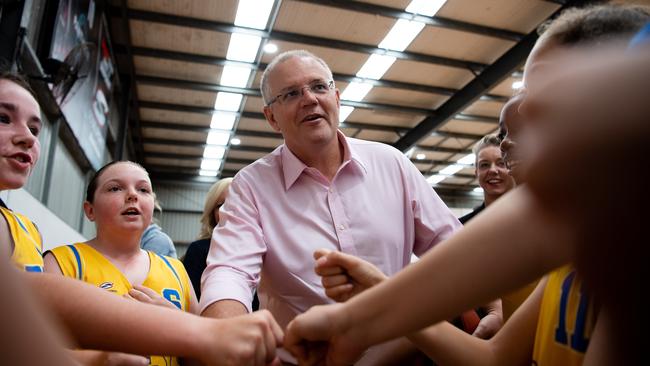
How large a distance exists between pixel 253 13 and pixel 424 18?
2.49 m

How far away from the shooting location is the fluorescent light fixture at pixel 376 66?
7914 mm

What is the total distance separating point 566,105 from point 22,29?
3800mm

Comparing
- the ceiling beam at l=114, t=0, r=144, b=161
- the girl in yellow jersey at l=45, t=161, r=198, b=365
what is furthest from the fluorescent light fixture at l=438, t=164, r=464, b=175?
the girl in yellow jersey at l=45, t=161, r=198, b=365

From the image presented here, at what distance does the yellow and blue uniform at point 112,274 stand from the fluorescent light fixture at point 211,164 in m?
11.2

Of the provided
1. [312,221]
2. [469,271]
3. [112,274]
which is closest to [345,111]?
[312,221]

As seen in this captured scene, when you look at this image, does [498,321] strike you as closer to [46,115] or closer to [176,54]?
[46,115]

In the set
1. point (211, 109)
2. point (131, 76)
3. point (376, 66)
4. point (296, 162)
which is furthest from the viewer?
point (211, 109)

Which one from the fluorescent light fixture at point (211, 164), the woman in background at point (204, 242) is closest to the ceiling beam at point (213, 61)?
the woman in background at point (204, 242)

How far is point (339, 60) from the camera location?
7934 millimetres

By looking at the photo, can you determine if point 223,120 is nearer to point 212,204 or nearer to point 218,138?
point 218,138

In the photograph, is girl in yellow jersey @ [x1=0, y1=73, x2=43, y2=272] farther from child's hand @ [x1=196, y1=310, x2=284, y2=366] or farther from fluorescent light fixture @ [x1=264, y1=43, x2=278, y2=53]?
fluorescent light fixture @ [x1=264, y1=43, x2=278, y2=53]

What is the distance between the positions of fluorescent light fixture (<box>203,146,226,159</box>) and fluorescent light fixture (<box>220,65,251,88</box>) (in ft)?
11.7

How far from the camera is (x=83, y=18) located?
16.6 feet

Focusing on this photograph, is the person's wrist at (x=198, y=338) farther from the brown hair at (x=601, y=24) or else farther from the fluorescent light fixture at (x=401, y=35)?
the fluorescent light fixture at (x=401, y=35)
